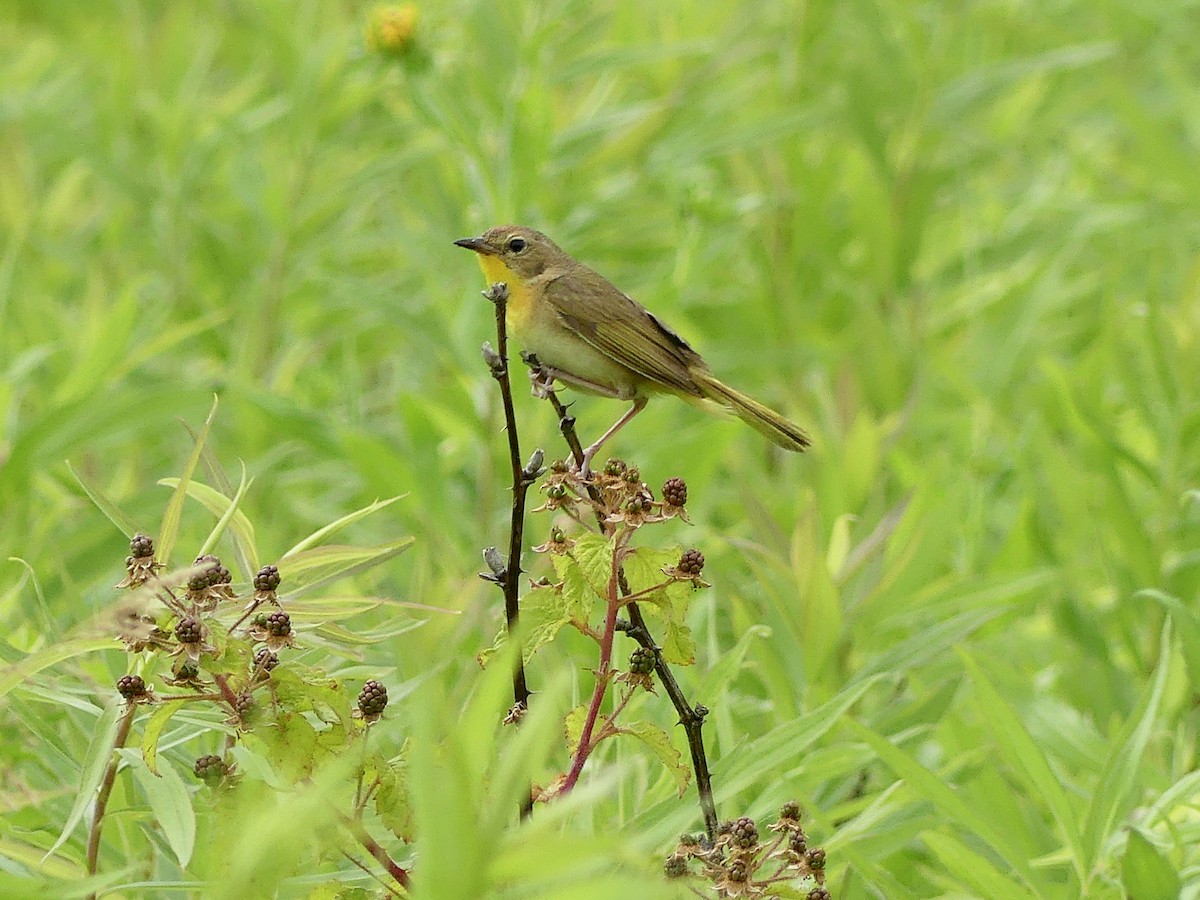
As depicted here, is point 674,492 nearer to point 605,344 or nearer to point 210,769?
point 210,769

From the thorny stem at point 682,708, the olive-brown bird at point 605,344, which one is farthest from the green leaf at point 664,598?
the olive-brown bird at point 605,344

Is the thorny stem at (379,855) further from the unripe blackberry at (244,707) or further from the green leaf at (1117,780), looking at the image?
the green leaf at (1117,780)

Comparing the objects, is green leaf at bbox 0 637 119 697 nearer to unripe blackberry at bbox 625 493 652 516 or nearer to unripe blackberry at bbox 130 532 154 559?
unripe blackberry at bbox 130 532 154 559

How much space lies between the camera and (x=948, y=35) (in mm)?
3930

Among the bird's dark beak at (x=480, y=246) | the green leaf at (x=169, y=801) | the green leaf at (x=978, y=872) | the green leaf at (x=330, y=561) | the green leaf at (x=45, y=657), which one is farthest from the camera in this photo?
the bird's dark beak at (x=480, y=246)

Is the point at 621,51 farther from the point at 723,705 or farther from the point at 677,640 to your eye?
the point at 677,640

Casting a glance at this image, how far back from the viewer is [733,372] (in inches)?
148

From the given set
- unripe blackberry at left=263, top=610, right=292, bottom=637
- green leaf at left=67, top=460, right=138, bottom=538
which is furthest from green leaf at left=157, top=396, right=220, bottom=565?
→ unripe blackberry at left=263, top=610, right=292, bottom=637

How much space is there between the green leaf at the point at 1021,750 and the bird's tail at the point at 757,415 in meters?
0.69

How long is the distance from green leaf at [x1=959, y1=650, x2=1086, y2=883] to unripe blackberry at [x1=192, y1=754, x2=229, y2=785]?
799 mm

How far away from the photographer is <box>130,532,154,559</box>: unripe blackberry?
120cm

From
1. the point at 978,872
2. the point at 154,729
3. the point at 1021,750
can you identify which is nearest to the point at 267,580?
the point at 154,729

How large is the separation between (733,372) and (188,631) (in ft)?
8.83

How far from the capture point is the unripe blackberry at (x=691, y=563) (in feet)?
4.23
